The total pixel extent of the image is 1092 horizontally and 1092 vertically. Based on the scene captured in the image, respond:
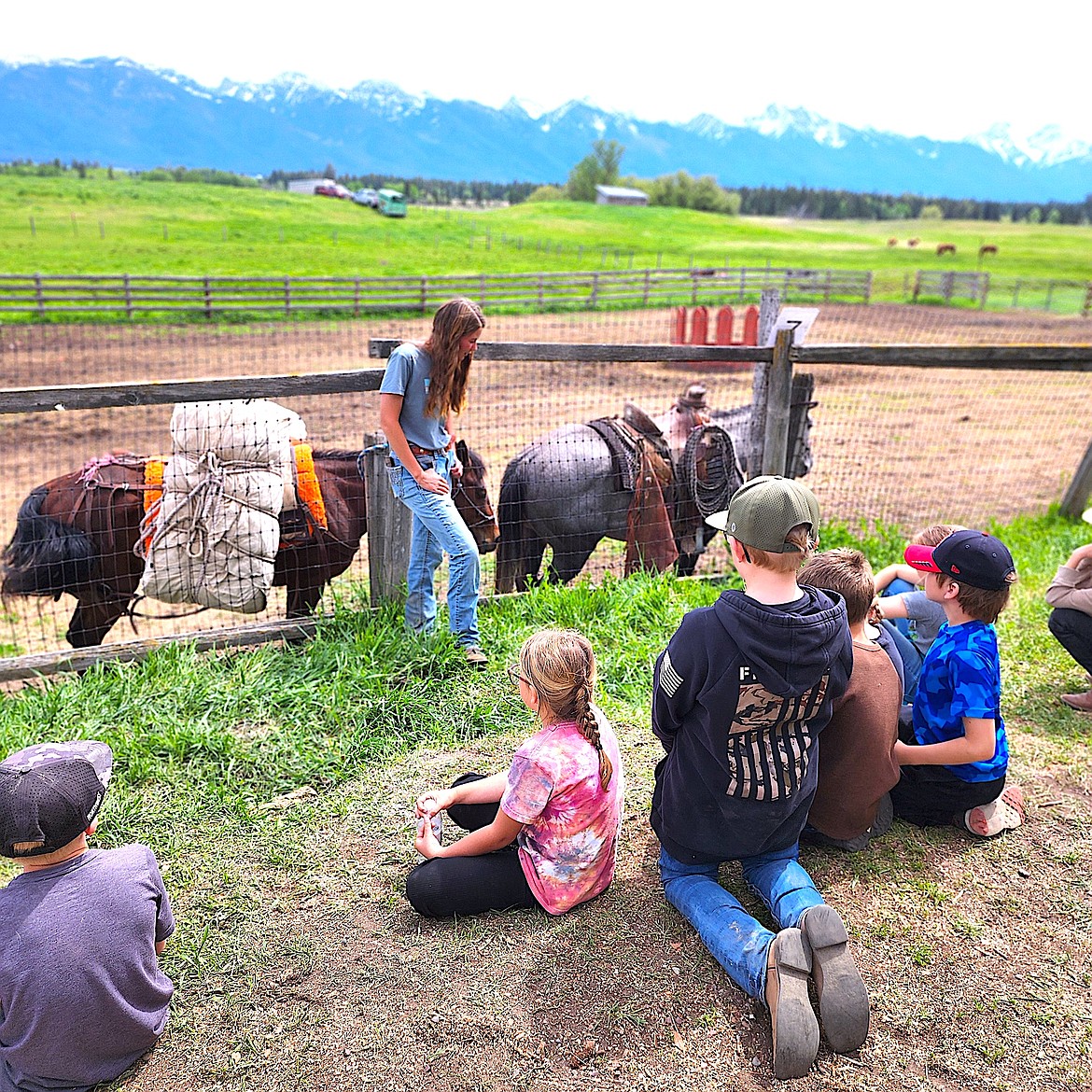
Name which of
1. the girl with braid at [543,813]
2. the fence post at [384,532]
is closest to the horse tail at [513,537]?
the fence post at [384,532]

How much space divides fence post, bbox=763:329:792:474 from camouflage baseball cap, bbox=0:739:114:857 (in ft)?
14.8

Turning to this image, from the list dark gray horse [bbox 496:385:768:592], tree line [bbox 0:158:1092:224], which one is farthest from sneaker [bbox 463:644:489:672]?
tree line [bbox 0:158:1092:224]

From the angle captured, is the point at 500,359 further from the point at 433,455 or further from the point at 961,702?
the point at 961,702

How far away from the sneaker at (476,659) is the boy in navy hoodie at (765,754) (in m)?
1.73

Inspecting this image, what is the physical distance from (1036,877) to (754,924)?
4.02ft

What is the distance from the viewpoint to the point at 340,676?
426cm

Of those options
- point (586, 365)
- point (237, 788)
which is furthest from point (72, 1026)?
point (586, 365)

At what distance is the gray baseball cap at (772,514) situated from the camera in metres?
2.43

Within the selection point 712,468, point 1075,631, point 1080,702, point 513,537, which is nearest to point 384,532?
point 513,537

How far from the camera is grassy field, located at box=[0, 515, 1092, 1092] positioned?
239 cm

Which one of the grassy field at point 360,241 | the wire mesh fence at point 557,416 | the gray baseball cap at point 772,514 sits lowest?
the wire mesh fence at point 557,416

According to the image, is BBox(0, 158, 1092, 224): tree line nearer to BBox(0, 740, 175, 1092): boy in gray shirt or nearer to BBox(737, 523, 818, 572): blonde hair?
BBox(0, 740, 175, 1092): boy in gray shirt

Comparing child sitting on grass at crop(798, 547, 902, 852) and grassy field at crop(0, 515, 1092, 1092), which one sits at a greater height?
child sitting on grass at crop(798, 547, 902, 852)

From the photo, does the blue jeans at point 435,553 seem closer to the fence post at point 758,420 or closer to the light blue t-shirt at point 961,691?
the light blue t-shirt at point 961,691
